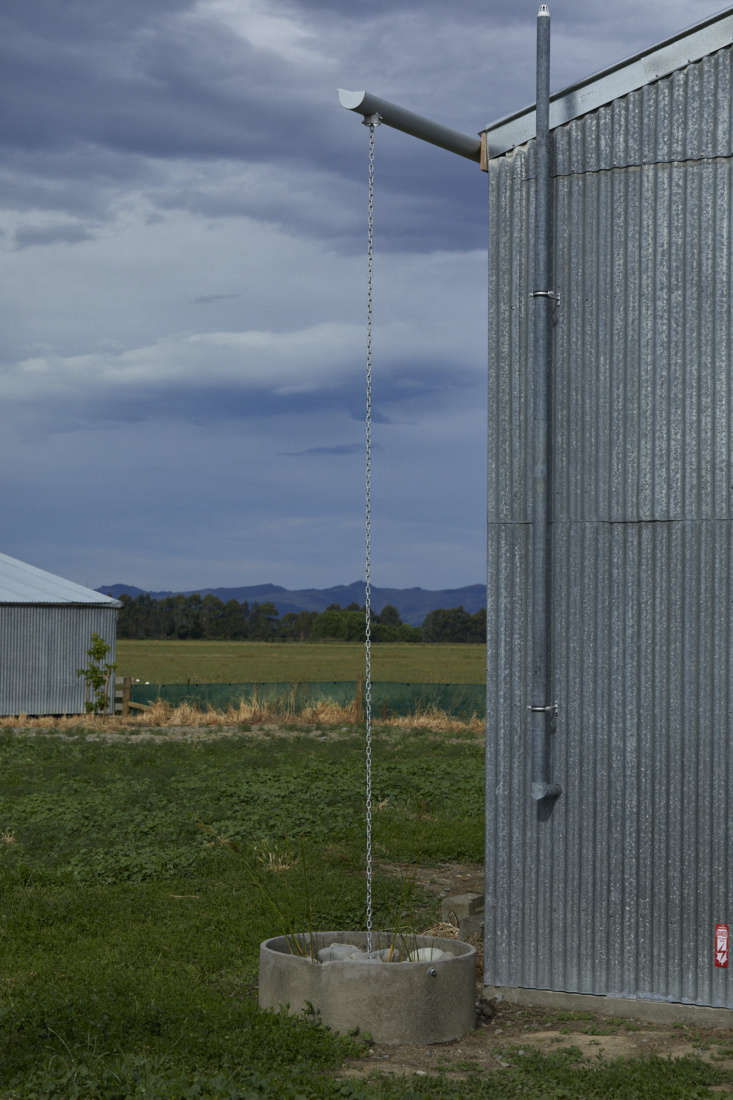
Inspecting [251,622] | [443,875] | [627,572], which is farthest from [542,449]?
[251,622]

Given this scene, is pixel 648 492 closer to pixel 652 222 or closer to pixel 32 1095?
pixel 652 222

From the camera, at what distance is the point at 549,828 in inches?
296

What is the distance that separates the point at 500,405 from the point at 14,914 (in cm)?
540

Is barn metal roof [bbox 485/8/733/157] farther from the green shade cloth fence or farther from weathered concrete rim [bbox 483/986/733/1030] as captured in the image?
the green shade cloth fence

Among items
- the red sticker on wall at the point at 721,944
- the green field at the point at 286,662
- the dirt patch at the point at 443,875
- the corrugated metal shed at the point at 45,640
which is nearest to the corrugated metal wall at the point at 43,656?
the corrugated metal shed at the point at 45,640

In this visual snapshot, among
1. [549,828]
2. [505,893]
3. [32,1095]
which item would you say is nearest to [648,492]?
[549,828]

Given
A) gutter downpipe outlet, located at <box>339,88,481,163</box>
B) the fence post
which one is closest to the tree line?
the fence post

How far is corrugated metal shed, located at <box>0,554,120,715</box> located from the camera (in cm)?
3073

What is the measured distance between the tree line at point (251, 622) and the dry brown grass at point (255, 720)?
7604cm

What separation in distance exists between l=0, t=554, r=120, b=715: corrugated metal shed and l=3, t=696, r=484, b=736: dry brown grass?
2.96ft

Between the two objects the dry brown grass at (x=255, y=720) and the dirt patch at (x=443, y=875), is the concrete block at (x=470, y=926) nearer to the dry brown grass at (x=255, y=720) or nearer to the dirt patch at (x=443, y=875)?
the dirt patch at (x=443, y=875)

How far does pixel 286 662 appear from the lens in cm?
7719

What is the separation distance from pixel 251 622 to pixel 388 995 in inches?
4196

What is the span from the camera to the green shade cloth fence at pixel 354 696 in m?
30.4
